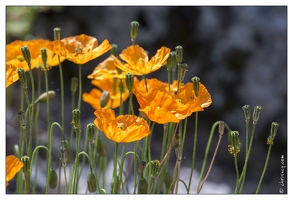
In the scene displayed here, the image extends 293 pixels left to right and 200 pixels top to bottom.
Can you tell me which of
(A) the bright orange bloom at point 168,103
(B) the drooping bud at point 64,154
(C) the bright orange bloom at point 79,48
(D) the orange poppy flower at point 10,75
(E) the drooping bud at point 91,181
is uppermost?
(C) the bright orange bloom at point 79,48

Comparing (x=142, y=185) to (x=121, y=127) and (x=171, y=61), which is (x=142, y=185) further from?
(x=171, y=61)

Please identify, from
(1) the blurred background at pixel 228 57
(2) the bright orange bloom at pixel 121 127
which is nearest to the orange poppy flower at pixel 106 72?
(2) the bright orange bloom at pixel 121 127

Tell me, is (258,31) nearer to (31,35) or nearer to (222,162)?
(222,162)

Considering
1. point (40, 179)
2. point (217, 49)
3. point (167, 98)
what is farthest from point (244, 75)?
point (167, 98)

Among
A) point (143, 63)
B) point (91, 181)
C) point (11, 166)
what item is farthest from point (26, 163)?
point (143, 63)

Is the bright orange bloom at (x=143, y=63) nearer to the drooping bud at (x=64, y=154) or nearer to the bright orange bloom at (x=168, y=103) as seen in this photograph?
the bright orange bloom at (x=168, y=103)
